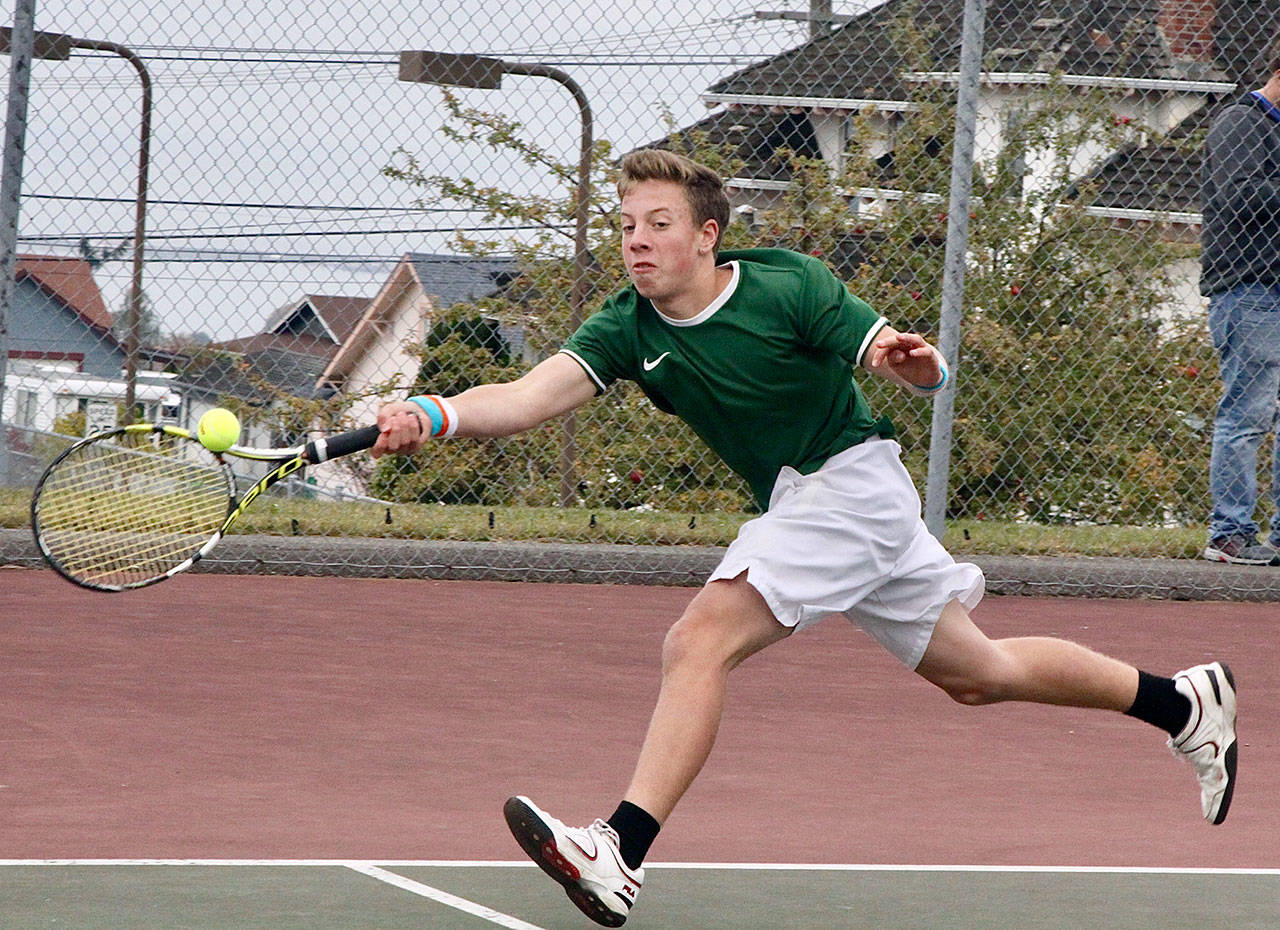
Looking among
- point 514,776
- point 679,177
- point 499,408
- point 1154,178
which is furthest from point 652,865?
point 1154,178

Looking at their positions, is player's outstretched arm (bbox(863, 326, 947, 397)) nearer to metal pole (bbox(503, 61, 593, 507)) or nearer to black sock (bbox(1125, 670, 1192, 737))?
black sock (bbox(1125, 670, 1192, 737))

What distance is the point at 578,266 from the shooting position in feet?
26.2

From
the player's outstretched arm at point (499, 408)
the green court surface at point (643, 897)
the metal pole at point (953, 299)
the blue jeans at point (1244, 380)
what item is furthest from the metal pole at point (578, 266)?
the green court surface at point (643, 897)

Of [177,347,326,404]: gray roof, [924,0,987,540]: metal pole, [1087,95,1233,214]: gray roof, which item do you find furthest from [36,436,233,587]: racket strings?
[1087,95,1233,214]: gray roof

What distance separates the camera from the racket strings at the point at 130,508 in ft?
14.1

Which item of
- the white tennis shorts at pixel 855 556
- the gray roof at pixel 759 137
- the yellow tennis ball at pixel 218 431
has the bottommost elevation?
the white tennis shorts at pixel 855 556

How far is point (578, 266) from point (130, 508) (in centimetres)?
360

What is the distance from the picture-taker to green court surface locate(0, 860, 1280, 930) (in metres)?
3.59

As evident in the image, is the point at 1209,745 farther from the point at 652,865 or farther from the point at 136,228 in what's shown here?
the point at 136,228

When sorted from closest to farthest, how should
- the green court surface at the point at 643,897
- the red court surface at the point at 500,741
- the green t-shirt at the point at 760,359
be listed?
the green court surface at the point at 643,897 → the green t-shirt at the point at 760,359 → the red court surface at the point at 500,741

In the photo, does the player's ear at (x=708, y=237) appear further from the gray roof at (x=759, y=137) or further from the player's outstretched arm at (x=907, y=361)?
the gray roof at (x=759, y=137)

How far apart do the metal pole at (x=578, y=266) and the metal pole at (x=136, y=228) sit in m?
1.60

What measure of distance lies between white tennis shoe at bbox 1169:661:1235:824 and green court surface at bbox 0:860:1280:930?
Answer: 0.24 m

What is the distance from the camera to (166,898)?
3.67 metres
